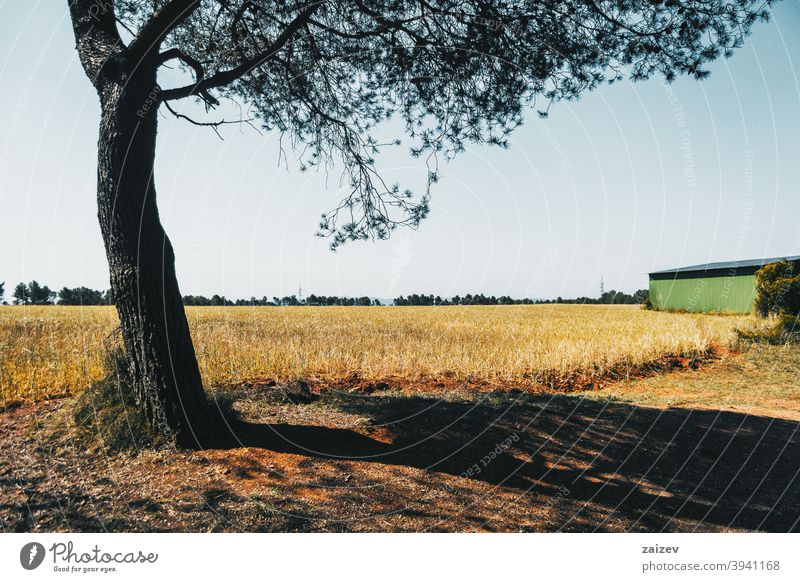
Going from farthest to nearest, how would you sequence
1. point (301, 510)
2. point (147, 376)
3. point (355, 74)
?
point (355, 74) → point (147, 376) → point (301, 510)

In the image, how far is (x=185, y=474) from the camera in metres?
4.72

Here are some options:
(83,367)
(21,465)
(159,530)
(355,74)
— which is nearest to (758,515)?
(159,530)

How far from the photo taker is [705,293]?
1331 inches

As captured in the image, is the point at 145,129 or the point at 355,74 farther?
the point at 355,74

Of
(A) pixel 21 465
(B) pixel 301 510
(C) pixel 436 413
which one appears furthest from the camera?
(C) pixel 436 413

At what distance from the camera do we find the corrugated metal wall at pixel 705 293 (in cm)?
2812

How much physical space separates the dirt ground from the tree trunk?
56 centimetres

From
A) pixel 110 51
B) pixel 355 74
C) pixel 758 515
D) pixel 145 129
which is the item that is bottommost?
pixel 758 515

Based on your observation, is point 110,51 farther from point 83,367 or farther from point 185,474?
point 83,367

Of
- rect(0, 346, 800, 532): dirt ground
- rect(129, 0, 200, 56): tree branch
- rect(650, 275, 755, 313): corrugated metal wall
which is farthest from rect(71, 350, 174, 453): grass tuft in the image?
rect(650, 275, 755, 313): corrugated metal wall

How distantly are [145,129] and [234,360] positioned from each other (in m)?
5.68

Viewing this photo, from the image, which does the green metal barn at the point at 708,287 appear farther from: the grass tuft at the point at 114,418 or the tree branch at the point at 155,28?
the grass tuft at the point at 114,418
